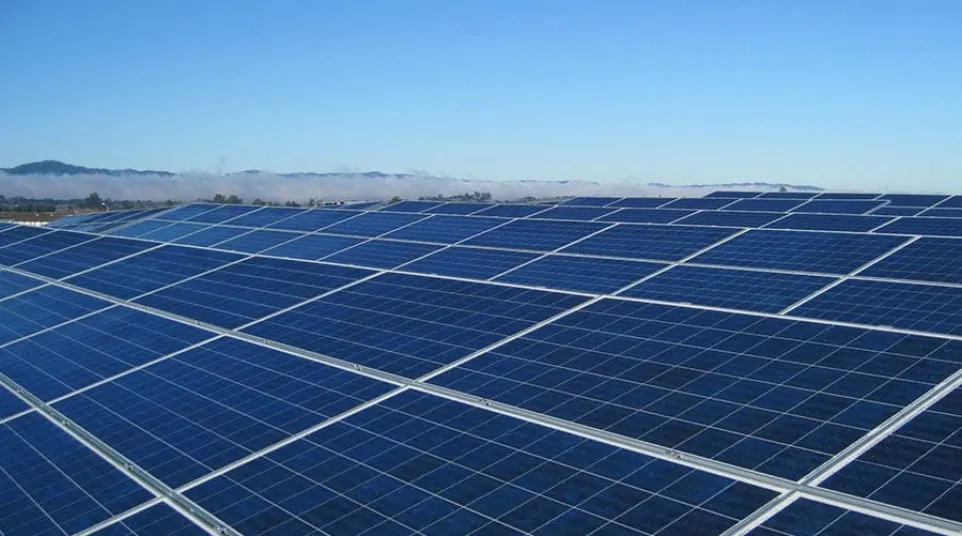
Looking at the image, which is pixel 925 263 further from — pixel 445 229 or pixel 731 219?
pixel 445 229

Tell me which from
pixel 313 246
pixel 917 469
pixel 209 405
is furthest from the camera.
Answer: pixel 313 246

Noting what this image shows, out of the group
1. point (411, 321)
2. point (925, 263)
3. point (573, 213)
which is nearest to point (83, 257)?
point (573, 213)

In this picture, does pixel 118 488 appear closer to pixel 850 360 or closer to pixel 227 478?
pixel 227 478

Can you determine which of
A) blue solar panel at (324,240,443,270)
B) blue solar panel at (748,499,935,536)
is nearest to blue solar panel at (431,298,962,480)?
blue solar panel at (748,499,935,536)

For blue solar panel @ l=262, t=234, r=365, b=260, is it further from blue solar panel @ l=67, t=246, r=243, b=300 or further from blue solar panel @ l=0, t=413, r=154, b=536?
blue solar panel @ l=0, t=413, r=154, b=536

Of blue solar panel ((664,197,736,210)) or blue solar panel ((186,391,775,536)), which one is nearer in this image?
blue solar panel ((186,391,775,536))

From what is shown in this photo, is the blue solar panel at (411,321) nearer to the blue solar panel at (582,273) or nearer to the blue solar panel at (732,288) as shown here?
the blue solar panel at (582,273)
